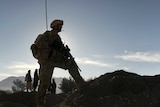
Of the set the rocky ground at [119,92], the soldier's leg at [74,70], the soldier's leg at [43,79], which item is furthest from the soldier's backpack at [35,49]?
the rocky ground at [119,92]

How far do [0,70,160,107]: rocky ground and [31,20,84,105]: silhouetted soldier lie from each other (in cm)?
568

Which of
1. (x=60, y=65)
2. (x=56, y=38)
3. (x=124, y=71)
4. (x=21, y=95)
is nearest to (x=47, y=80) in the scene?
(x=60, y=65)

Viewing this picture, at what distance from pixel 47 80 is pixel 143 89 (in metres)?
6.94

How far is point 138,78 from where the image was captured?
14328mm

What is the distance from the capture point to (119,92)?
44.5ft

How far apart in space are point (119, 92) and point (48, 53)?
6.68 m

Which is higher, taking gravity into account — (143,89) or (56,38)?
(56,38)

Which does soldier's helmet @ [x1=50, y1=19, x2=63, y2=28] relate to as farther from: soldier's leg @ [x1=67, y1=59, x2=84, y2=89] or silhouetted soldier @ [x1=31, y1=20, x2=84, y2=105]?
soldier's leg @ [x1=67, y1=59, x2=84, y2=89]

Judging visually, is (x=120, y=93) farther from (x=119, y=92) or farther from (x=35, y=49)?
(x=35, y=49)

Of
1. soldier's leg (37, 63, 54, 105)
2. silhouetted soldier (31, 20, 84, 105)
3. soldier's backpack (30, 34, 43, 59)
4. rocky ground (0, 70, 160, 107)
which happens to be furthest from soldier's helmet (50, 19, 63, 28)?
rocky ground (0, 70, 160, 107)

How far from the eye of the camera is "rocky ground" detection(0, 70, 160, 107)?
42.0 ft

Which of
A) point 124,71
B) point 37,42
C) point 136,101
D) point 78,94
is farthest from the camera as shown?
point 124,71

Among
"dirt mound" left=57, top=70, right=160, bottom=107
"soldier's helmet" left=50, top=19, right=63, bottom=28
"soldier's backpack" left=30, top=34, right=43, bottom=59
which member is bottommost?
"dirt mound" left=57, top=70, right=160, bottom=107

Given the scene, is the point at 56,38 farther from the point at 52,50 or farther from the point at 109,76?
the point at 109,76
